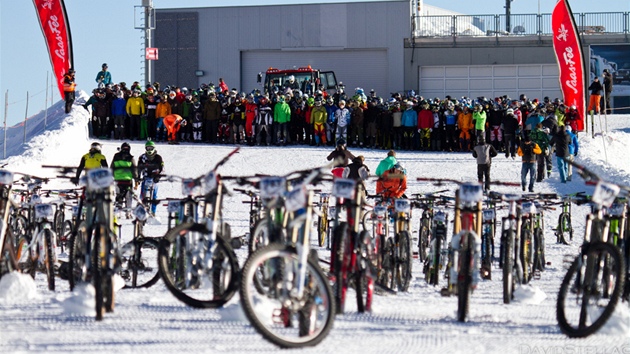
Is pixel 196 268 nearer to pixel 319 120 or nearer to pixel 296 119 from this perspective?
pixel 319 120

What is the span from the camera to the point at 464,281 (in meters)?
9.41

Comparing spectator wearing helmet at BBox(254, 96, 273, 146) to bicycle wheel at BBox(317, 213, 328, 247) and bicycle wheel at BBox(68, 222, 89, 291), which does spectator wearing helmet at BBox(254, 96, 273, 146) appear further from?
bicycle wheel at BBox(68, 222, 89, 291)

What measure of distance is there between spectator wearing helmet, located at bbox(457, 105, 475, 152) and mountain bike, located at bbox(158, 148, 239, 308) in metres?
22.9

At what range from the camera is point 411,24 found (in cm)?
5272

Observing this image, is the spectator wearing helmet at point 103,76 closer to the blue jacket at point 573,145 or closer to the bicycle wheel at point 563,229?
the blue jacket at point 573,145

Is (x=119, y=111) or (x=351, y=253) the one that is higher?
(x=119, y=111)

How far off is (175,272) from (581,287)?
294cm

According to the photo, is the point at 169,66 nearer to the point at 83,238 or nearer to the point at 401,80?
the point at 401,80

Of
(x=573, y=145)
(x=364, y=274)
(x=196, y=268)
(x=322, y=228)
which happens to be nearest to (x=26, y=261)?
(x=196, y=268)

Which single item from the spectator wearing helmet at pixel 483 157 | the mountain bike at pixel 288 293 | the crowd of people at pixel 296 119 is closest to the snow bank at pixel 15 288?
the mountain bike at pixel 288 293

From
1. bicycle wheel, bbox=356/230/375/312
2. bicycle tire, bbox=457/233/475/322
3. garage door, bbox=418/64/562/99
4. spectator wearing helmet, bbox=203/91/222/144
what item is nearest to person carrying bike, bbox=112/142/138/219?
bicycle wheel, bbox=356/230/375/312

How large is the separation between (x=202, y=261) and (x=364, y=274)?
4.25 ft

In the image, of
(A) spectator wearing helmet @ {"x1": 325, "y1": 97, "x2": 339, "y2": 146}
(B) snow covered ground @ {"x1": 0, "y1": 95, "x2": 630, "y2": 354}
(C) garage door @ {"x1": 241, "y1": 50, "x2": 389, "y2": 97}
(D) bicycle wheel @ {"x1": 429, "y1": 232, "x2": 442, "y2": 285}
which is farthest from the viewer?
(C) garage door @ {"x1": 241, "y1": 50, "x2": 389, "y2": 97}

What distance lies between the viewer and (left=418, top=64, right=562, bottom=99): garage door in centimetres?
5169
